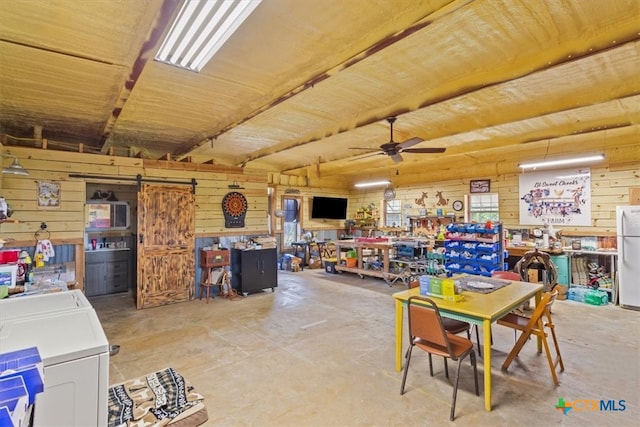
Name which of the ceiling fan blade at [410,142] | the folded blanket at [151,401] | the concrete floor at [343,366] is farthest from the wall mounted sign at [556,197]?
the folded blanket at [151,401]

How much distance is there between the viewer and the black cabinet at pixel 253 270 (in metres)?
6.22

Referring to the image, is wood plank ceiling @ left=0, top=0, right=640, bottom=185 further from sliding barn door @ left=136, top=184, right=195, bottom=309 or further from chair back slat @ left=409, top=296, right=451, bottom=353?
chair back slat @ left=409, top=296, right=451, bottom=353

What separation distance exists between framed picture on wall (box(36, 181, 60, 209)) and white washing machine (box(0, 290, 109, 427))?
4.22 metres

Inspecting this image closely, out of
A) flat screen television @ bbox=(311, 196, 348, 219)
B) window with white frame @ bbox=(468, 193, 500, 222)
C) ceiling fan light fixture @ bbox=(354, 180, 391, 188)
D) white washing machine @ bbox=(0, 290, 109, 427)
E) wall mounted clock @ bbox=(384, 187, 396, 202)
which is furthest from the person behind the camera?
flat screen television @ bbox=(311, 196, 348, 219)

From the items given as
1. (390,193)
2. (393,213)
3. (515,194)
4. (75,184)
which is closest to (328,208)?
(393,213)

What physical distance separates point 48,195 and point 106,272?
83.5 inches

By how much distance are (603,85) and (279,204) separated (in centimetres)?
765

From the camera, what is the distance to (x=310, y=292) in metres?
6.46

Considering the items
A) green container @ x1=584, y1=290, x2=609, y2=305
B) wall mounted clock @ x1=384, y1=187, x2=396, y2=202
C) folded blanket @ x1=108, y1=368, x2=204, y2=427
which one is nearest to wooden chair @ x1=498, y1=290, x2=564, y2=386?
folded blanket @ x1=108, y1=368, x2=204, y2=427

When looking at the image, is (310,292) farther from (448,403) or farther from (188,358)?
(448,403)

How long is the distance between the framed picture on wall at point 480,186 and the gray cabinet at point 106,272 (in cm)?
795

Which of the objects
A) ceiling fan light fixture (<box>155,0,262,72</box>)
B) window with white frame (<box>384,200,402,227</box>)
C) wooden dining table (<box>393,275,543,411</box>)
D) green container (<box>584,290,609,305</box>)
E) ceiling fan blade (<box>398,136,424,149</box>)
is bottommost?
green container (<box>584,290,609,305</box>)

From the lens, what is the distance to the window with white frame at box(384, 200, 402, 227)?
389 inches

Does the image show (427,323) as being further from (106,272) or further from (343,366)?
(106,272)
